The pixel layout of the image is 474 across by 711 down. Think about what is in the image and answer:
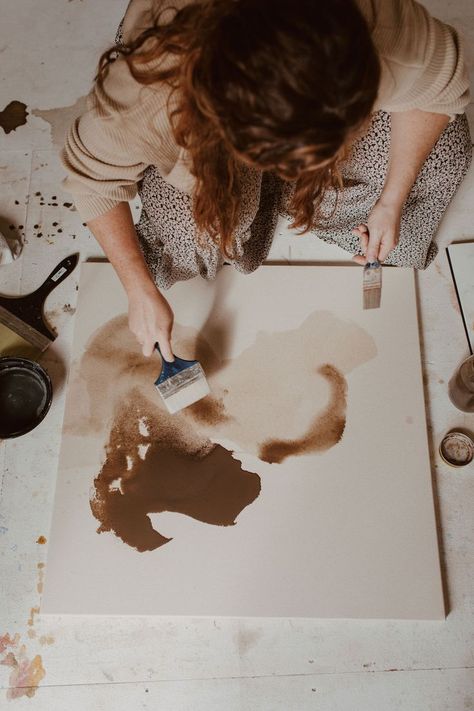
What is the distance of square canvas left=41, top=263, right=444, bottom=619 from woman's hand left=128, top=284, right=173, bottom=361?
0.16m

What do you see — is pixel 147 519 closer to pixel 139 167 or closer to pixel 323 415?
pixel 323 415

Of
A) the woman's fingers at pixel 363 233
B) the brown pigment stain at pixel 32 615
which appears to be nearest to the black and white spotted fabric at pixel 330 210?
the woman's fingers at pixel 363 233

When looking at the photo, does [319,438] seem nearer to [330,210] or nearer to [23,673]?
[330,210]

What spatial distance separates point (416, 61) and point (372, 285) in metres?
0.42

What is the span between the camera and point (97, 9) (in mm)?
1444

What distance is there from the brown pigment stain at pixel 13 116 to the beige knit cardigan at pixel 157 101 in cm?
66

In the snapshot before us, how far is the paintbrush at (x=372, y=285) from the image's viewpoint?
1071 millimetres

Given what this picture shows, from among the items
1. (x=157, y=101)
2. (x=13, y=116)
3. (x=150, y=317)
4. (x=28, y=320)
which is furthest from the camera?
(x=13, y=116)

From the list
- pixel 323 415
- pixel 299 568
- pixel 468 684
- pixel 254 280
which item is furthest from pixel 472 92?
pixel 468 684

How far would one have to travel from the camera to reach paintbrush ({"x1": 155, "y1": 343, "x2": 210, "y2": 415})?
40.4 inches

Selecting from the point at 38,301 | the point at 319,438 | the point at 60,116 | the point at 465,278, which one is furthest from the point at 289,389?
the point at 60,116

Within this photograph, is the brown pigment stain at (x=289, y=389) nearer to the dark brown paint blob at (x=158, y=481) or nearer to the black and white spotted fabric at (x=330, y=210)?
the dark brown paint blob at (x=158, y=481)

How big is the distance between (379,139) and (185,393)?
55 cm

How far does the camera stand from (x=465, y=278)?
121 cm
